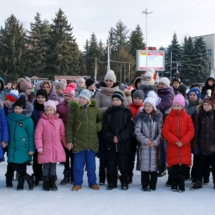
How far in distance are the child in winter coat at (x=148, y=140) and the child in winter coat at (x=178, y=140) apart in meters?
0.16

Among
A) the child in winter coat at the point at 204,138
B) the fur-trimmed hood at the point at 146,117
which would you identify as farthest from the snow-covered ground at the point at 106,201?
the fur-trimmed hood at the point at 146,117

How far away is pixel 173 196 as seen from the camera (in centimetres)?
474

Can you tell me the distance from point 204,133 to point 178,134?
1.37 ft

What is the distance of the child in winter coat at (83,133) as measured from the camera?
509cm

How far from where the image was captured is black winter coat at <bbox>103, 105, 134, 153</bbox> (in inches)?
200

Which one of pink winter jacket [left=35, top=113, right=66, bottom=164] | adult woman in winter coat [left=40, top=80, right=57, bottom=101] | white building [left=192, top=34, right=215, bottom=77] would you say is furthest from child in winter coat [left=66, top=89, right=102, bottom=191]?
white building [left=192, top=34, right=215, bottom=77]

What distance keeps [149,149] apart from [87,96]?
129 cm

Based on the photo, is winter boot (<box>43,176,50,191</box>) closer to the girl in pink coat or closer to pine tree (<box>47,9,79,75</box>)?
the girl in pink coat

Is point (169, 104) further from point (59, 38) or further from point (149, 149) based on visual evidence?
point (59, 38)

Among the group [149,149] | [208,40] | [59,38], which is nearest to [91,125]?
[149,149]

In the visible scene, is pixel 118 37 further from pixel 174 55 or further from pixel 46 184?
pixel 46 184

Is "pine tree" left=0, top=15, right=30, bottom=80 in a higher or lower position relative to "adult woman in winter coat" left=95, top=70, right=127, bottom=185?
higher

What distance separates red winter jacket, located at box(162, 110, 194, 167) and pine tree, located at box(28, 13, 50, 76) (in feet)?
149

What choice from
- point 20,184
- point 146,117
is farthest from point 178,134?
point 20,184
